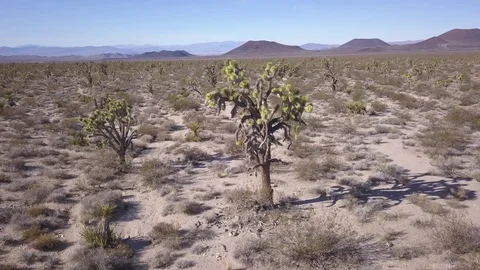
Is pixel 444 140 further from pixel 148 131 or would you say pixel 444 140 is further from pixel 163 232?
pixel 148 131

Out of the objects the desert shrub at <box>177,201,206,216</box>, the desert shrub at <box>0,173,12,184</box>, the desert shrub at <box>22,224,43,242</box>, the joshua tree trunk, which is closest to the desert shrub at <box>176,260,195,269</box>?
the desert shrub at <box>177,201,206,216</box>

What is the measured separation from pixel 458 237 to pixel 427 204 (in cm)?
182

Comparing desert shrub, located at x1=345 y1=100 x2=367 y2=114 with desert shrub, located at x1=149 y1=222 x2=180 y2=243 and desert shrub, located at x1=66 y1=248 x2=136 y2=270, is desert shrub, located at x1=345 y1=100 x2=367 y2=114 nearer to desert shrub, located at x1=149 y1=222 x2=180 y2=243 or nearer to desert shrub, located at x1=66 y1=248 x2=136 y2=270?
desert shrub, located at x1=149 y1=222 x2=180 y2=243

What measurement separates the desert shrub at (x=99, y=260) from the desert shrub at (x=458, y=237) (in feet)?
19.0

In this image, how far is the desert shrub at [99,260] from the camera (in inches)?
247

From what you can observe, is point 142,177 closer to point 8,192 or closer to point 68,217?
point 68,217

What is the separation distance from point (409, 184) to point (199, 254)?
627cm

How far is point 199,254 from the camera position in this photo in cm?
699

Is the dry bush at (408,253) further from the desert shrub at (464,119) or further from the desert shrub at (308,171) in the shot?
the desert shrub at (464,119)

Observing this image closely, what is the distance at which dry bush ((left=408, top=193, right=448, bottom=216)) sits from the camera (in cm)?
809

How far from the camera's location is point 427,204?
330 inches

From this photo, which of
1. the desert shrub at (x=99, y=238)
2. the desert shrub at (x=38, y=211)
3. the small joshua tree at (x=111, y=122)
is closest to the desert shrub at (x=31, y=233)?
the desert shrub at (x=38, y=211)

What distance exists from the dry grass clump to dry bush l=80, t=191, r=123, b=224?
3.61 metres

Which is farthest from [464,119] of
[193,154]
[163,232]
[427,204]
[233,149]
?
[163,232]
